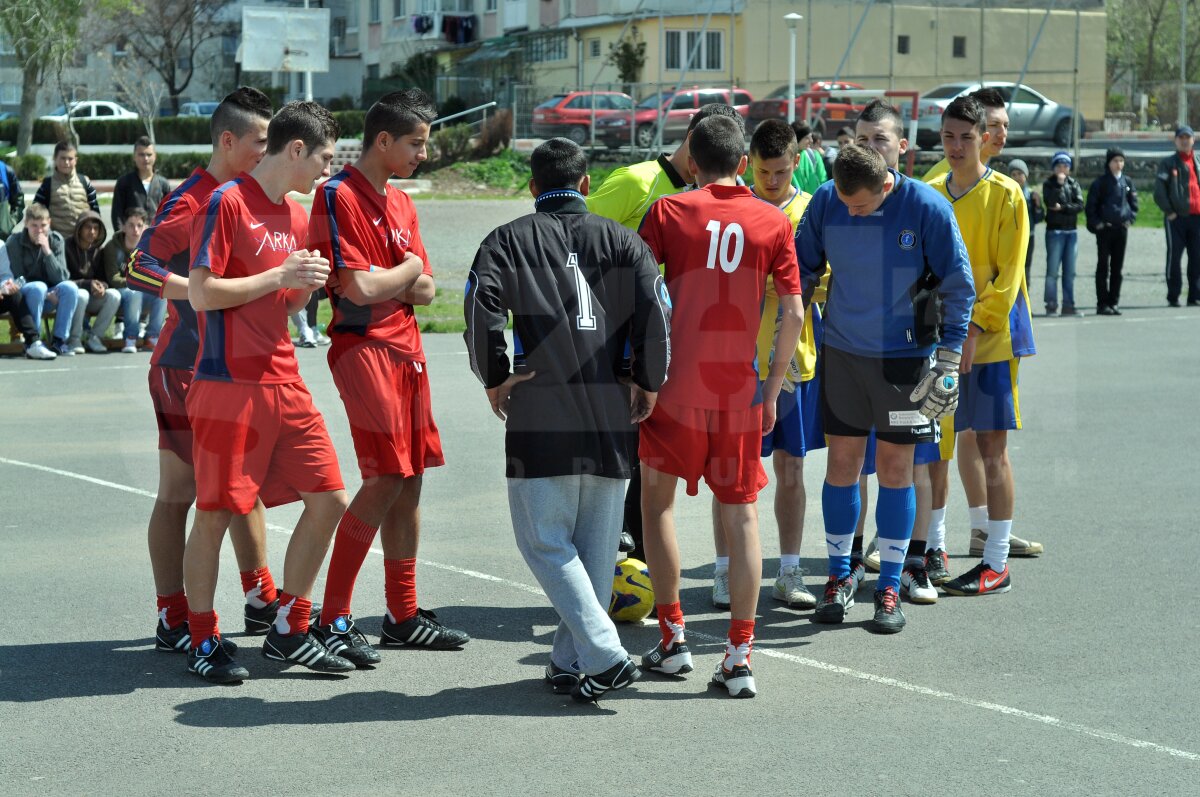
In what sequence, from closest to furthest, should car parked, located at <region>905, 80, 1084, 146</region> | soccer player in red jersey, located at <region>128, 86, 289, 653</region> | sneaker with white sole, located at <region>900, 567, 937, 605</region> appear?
soccer player in red jersey, located at <region>128, 86, 289, 653</region>, sneaker with white sole, located at <region>900, 567, 937, 605</region>, car parked, located at <region>905, 80, 1084, 146</region>

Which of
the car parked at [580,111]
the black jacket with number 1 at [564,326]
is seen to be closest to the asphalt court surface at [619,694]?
the black jacket with number 1 at [564,326]

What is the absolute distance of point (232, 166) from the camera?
6.12m

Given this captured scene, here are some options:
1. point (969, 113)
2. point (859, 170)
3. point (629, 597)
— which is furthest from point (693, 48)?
point (629, 597)

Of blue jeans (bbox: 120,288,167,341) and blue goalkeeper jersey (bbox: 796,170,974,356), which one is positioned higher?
blue goalkeeper jersey (bbox: 796,170,974,356)

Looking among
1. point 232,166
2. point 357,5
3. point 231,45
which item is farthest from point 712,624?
point 231,45

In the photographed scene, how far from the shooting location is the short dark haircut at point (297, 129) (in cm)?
568

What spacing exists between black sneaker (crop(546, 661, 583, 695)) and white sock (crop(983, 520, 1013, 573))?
104 inches

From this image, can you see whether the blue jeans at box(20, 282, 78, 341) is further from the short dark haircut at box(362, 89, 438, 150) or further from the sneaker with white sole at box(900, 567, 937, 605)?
the sneaker with white sole at box(900, 567, 937, 605)

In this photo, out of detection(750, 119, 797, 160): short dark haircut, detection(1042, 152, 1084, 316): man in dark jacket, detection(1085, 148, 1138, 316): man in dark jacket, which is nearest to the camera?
detection(750, 119, 797, 160): short dark haircut

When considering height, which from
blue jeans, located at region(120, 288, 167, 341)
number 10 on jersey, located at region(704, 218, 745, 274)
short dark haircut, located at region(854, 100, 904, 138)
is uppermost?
short dark haircut, located at region(854, 100, 904, 138)

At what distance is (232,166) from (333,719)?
2.42 m

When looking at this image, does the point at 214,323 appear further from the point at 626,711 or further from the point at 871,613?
the point at 871,613

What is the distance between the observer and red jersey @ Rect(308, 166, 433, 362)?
5.68 m

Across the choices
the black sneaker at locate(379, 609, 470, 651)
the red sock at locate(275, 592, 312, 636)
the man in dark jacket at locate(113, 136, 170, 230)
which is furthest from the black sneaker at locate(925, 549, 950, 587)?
the man in dark jacket at locate(113, 136, 170, 230)
